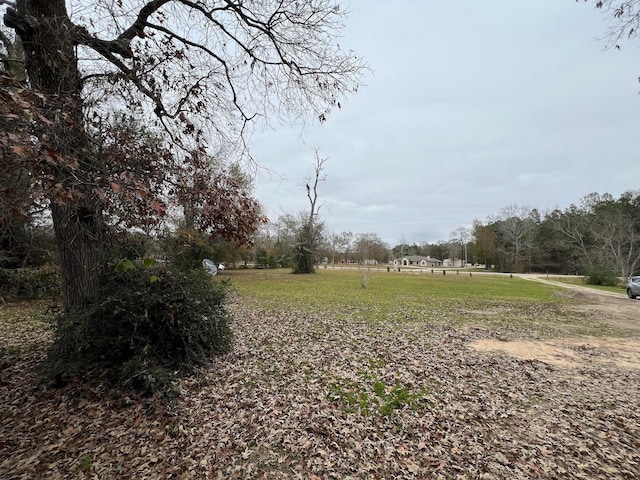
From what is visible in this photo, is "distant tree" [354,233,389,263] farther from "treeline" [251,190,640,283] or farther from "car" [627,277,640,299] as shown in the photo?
"car" [627,277,640,299]

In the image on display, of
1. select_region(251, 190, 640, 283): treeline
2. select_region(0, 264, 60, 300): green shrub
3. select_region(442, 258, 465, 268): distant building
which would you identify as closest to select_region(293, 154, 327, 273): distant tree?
select_region(251, 190, 640, 283): treeline

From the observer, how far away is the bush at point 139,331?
11.9 feet

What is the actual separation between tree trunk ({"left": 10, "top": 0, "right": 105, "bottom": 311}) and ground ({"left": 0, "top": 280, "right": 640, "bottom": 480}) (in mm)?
1411

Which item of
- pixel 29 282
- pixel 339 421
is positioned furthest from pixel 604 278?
pixel 29 282

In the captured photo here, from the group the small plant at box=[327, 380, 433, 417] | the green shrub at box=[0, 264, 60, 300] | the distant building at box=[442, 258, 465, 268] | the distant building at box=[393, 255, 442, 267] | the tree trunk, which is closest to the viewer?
the tree trunk

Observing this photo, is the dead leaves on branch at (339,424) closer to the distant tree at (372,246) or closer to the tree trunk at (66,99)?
the tree trunk at (66,99)

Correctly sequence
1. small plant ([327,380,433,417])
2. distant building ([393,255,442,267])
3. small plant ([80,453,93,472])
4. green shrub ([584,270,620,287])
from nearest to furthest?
small plant ([80,453,93,472]) < small plant ([327,380,433,417]) < green shrub ([584,270,620,287]) < distant building ([393,255,442,267])

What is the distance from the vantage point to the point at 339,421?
10.9 ft

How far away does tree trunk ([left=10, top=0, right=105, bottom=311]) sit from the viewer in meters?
2.95

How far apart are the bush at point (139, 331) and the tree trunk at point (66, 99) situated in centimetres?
28

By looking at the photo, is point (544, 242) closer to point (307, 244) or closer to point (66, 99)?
point (307, 244)

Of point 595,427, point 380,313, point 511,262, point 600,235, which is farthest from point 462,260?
point 595,427

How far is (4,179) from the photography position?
2.10 metres

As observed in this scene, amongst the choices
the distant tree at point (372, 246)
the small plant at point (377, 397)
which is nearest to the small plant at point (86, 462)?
the small plant at point (377, 397)
